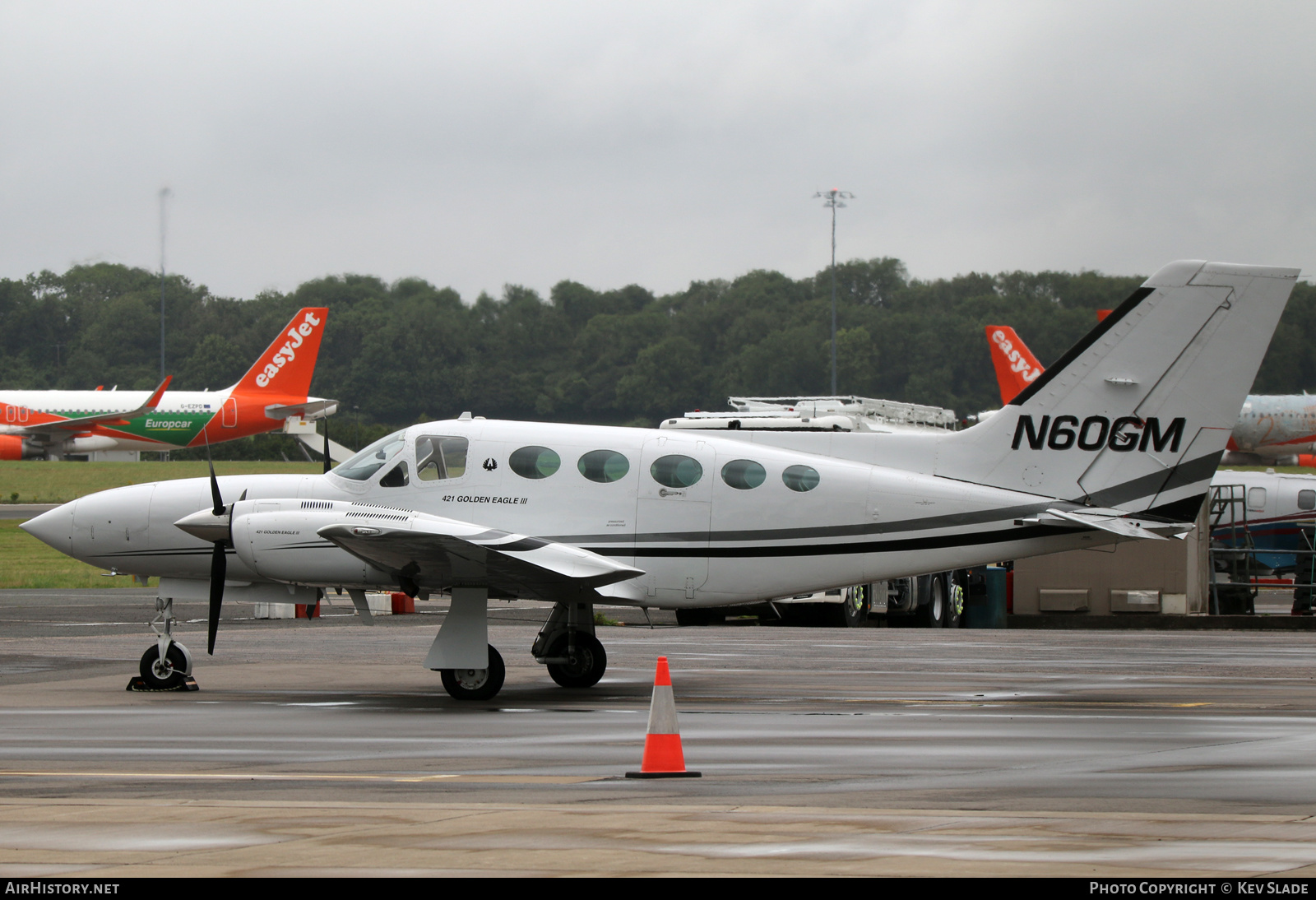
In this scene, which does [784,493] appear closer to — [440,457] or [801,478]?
[801,478]

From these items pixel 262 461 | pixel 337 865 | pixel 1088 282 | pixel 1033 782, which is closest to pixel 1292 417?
pixel 1088 282

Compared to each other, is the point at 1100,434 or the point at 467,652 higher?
the point at 1100,434

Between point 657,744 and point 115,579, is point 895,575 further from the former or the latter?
point 115,579

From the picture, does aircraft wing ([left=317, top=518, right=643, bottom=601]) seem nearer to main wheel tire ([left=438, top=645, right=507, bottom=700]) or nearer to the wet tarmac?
main wheel tire ([left=438, top=645, right=507, bottom=700])

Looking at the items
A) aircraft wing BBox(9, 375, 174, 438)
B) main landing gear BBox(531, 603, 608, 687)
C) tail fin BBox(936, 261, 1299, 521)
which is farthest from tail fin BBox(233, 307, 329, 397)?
tail fin BBox(936, 261, 1299, 521)

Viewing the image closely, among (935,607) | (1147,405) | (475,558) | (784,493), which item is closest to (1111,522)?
(1147,405)

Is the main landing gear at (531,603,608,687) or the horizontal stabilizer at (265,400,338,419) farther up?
the horizontal stabilizer at (265,400,338,419)

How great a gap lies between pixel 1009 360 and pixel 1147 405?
122 ft

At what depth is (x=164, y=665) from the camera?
626 inches

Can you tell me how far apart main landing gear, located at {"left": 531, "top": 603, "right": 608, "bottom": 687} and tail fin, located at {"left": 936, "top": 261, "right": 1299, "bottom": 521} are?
451cm

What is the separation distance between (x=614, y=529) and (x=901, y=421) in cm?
1635

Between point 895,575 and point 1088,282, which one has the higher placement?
point 1088,282

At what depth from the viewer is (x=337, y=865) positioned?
643cm

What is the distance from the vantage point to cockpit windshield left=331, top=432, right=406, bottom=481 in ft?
52.0
